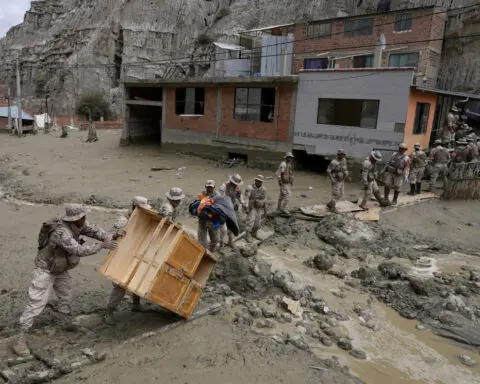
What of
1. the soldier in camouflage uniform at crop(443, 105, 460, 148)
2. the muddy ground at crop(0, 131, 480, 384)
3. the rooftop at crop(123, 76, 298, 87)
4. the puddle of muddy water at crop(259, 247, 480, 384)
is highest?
the rooftop at crop(123, 76, 298, 87)

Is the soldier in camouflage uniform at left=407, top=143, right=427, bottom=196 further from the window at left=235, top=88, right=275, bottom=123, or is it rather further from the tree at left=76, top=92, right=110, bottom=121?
the tree at left=76, top=92, right=110, bottom=121

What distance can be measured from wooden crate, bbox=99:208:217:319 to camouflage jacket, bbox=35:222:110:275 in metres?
0.27

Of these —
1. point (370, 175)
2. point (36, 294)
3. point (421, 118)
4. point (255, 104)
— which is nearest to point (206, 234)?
point (36, 294)

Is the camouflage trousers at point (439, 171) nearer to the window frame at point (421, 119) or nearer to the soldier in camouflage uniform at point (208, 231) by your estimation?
the window frame at point (421, 119)

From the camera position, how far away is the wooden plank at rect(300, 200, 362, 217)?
1020 cm

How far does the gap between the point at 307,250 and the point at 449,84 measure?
81.3 feet

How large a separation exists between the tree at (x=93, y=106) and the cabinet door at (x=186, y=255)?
44772 mm

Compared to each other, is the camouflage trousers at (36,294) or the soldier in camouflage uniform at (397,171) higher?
the soldier in camouflage uniform at (397,171)

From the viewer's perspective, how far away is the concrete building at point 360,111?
46.0 feet

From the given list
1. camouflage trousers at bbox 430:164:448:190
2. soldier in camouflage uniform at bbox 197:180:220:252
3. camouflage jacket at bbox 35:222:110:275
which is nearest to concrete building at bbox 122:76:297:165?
camouflage trousers at bbox 430:164:448:190

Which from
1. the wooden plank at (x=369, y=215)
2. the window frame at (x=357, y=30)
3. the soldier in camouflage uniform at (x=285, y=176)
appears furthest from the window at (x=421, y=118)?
the window frame at (x=357, y=30)

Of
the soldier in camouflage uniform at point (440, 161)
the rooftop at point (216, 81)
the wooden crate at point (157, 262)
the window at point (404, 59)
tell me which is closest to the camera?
the wooden crate at point (157, 262)

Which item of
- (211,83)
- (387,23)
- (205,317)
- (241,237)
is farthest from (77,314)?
(387,23)

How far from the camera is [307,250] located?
8.84m
